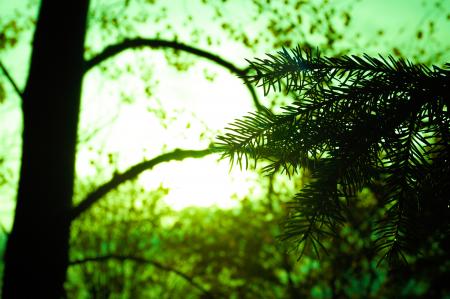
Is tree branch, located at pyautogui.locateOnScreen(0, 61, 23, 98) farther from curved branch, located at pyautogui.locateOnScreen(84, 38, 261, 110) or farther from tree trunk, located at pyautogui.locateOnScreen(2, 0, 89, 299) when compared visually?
curved branch, located at pyautogui.locateOnScreen(84, 38, 261, 110)

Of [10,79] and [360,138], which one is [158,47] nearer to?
[10,79]

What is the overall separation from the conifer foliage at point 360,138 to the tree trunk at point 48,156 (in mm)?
2274

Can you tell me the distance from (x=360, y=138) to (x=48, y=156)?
9.20ft

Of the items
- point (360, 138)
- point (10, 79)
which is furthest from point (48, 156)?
point (360, 138)

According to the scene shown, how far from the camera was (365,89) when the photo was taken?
62.0 inches

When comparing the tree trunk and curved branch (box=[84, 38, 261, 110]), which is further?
curved branch (box=[84, 38, 261, 110])

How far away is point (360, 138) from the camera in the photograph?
5.09 ft

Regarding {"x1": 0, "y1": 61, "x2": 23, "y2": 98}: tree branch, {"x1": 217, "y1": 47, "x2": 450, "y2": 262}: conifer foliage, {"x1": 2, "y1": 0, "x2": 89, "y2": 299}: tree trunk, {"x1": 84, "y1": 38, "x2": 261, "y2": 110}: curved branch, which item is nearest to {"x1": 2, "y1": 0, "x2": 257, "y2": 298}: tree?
{"x1": 2, "y1": 0, "x2": 89, "y2": 299}: tree trunk

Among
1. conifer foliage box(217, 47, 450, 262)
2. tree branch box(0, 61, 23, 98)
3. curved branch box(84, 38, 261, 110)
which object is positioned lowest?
conifer foliage box(217, 47, 450, 262)

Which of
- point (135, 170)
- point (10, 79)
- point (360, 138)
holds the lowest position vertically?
point (360, 138)

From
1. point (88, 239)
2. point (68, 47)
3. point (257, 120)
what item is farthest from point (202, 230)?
point (257, 120)

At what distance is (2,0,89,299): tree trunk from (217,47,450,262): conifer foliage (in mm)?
2274

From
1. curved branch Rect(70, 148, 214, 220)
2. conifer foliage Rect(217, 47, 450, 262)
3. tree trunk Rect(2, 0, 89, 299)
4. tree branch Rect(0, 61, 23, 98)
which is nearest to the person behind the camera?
conifer foliage Rect(217, 47, 450, 262)

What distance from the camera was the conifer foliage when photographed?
149 centimetres
